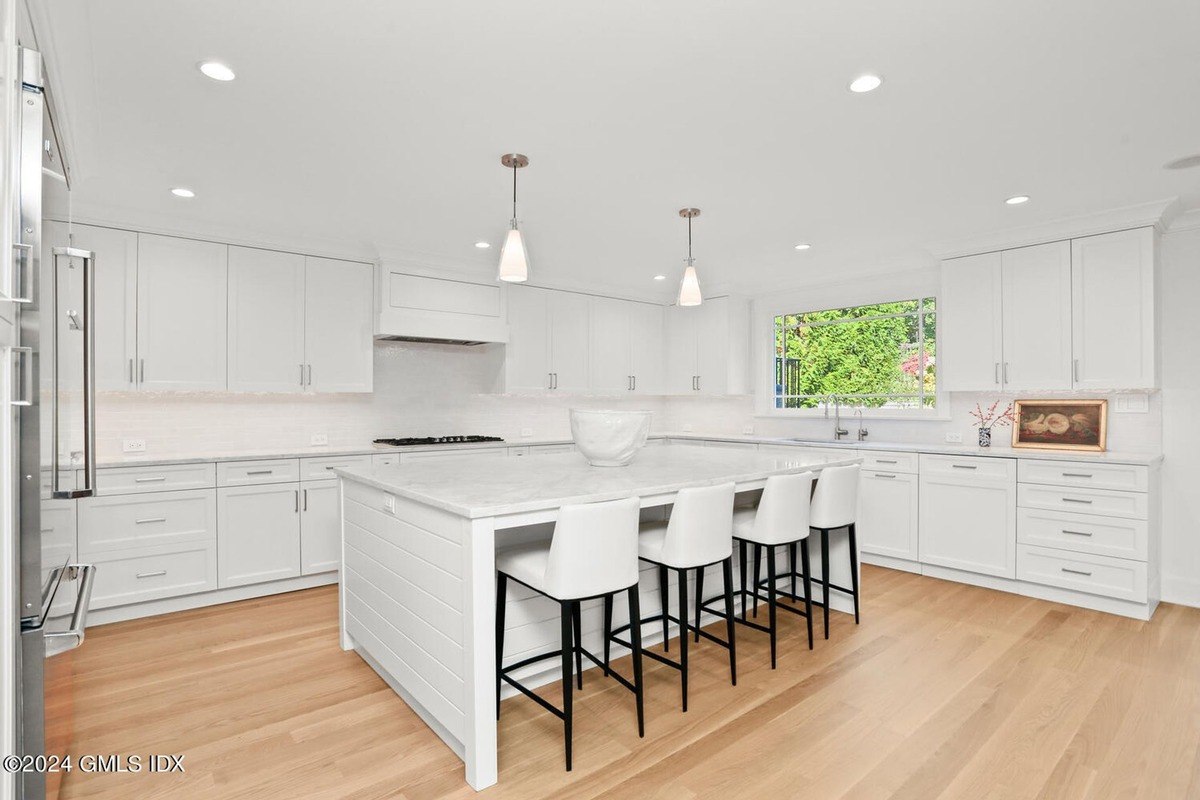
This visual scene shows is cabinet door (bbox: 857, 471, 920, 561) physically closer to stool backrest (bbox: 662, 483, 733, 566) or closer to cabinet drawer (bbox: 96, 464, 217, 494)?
stool backrest (bbox: 662, 483, 733, 566)

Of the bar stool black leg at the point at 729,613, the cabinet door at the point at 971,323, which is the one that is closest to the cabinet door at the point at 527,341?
the bar stool black leg at the point at 729,613

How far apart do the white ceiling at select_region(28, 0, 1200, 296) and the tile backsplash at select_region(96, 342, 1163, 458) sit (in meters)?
1.24

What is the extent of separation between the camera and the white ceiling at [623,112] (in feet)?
6.34

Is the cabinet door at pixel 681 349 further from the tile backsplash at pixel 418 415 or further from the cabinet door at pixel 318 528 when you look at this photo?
the cabinet door at pixel 318 528

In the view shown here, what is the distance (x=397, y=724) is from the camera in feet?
8.00

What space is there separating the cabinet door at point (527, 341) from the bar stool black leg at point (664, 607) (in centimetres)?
288

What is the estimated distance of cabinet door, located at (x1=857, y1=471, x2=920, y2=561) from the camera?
4.50 metres

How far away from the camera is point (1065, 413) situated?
167 inches

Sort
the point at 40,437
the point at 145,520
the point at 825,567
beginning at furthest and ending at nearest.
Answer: the point at 145,520 < the point at 825,567 < the point at 40,437

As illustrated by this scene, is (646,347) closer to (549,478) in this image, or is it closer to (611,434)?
(611,434)

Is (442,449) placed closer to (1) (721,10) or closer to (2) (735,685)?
(2) (735,685)

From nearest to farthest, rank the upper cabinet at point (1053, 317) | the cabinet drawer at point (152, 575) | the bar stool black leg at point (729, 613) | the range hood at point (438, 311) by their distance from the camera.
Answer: the bar stool black leg at point (729, 613), the cabinet drawer at point (152, 575), the upper cabinet at point (1053, 317), the range hood at point (438, 311)

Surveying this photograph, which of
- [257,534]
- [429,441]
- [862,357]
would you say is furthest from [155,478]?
[862,357]

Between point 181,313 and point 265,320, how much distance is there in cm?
48
